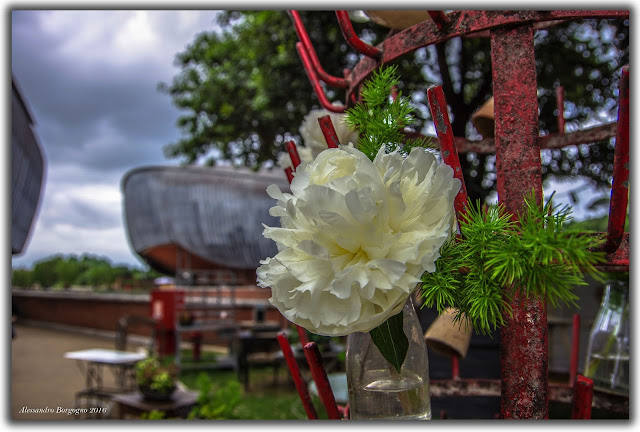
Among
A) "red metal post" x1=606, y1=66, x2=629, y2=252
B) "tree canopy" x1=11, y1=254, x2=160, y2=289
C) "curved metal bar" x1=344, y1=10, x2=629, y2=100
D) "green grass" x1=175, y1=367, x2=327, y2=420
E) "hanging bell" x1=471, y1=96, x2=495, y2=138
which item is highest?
"hanging bell" x1=471, y1=96, x2=495, y2=138

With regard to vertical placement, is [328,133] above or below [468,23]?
below

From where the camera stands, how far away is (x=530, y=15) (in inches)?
22.5

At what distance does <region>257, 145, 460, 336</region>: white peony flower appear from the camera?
385 millimetres

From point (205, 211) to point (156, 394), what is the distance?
14.4 meters

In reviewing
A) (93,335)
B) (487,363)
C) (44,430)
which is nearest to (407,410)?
(44,430)

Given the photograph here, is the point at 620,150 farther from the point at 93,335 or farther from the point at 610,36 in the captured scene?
the point at 93,335

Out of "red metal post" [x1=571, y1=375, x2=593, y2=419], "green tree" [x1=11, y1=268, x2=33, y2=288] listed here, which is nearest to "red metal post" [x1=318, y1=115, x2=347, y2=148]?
"red metal post" [x1=571, y1=375, x2=593, y2=419]

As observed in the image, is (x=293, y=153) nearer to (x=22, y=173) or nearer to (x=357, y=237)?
(x=357, y=237)

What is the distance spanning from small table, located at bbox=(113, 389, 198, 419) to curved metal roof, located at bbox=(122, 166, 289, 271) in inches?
505

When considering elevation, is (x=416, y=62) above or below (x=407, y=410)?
above

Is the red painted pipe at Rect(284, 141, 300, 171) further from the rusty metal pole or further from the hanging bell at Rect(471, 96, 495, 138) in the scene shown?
the hanging bell at Rect(471, 96, 495, 138)

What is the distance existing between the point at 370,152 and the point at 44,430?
690 mm

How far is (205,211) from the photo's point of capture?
17.7 metres

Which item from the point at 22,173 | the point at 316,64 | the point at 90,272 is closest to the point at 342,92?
the point at 22,173
